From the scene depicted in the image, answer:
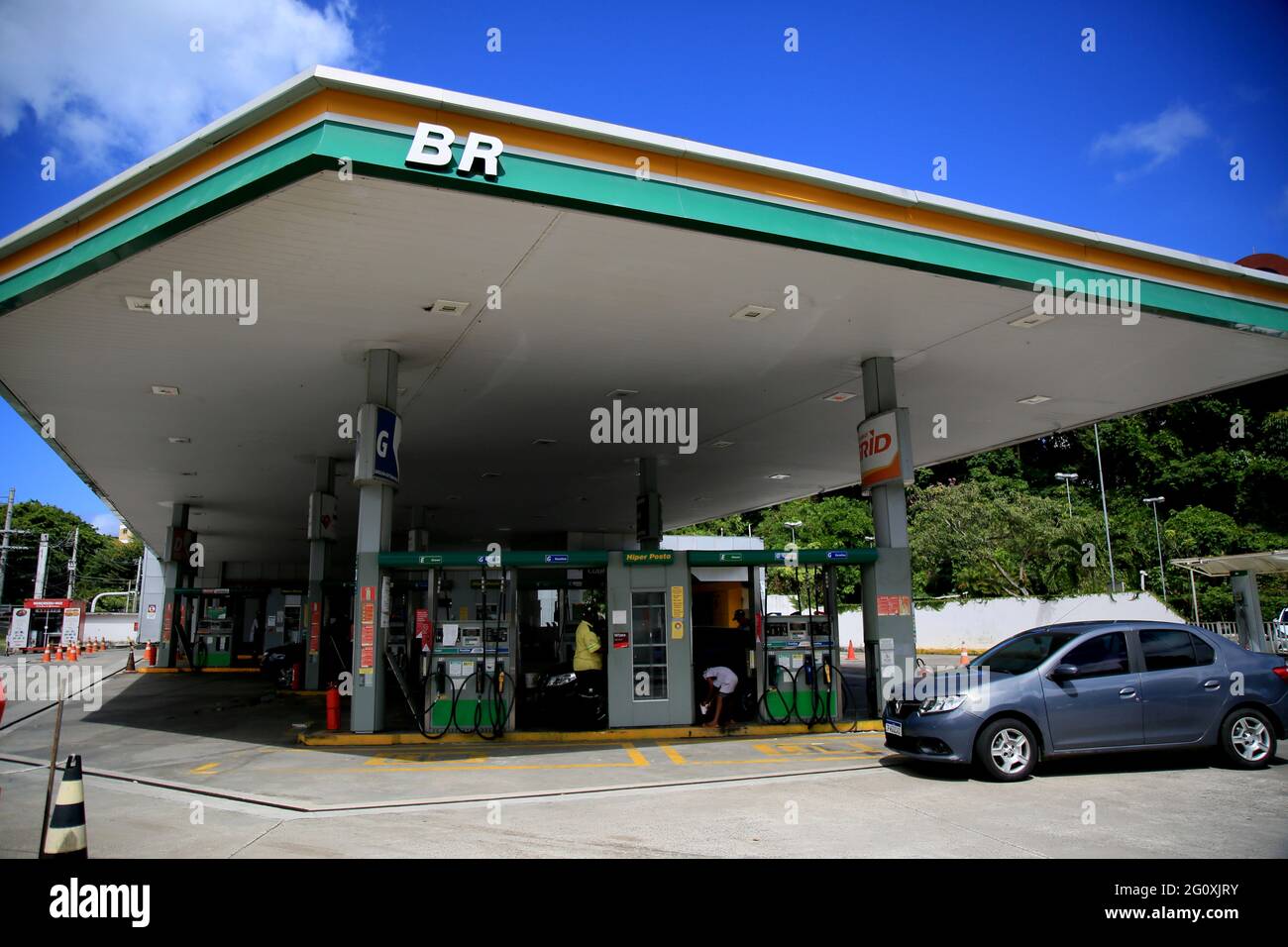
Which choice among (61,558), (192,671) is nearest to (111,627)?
(192,671)

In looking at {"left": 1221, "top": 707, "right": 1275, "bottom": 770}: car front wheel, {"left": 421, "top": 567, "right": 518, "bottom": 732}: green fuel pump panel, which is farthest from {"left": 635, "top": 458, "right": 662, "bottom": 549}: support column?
{"left": 1221, "top": 707, "right": 1275, "bottom": 770}: car front wheel

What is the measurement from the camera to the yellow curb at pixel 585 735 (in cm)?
1122

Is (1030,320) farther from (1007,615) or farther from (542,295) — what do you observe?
(1007,615)

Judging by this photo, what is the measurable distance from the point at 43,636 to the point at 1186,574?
51.0 m

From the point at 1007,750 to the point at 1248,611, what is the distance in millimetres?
13146

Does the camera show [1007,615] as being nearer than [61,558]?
Yes

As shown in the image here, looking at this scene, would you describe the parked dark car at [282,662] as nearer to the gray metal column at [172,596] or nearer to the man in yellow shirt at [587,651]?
the gray metal column at [172,596]

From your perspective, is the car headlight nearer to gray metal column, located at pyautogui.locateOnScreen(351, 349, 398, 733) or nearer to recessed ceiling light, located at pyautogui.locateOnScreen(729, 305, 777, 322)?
recessed ceiling light, located at pyautogui.locateOnScreen(729, 305, 777, 322)

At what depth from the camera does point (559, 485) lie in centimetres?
2423

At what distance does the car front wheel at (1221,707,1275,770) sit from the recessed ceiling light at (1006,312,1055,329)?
17.2 feet

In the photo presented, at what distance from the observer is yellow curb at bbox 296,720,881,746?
1122 centimetres

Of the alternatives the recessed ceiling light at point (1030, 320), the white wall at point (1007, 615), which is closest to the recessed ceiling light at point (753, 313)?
the recessed ceiling light at point (1030, 320)

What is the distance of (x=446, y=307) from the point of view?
1047 cm
